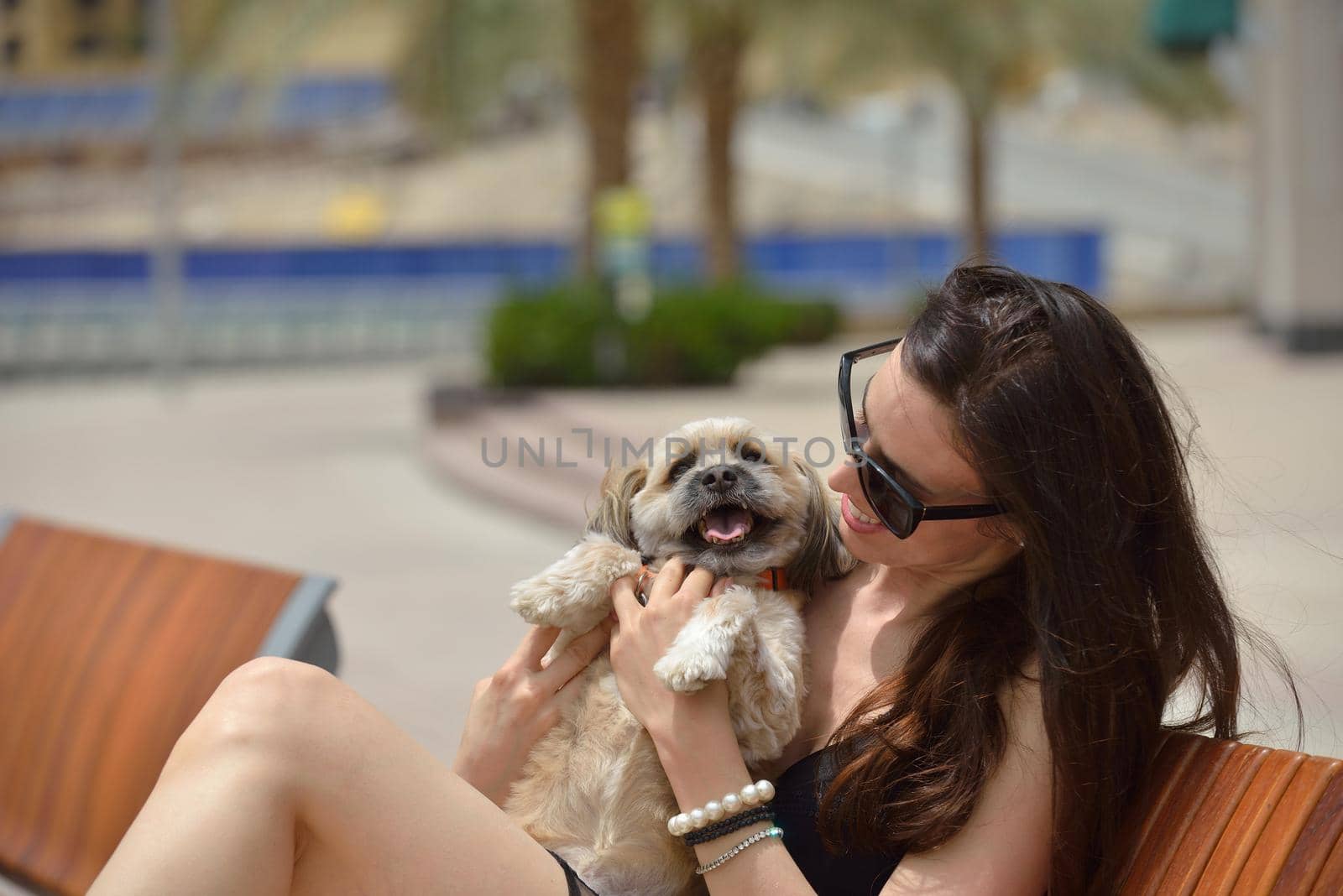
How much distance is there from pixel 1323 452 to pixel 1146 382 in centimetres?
797

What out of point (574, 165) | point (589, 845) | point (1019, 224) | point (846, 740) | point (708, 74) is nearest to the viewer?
point (846, 740)

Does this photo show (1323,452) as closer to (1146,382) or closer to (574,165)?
(1146,382)

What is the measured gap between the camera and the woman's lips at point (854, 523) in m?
2.20

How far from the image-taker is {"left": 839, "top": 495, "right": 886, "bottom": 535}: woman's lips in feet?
7.23

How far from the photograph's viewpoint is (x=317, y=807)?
6.73 feet

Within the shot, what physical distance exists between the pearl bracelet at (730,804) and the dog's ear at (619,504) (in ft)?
2.19

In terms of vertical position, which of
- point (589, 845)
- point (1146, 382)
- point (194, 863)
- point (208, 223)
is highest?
point (1146, 382)

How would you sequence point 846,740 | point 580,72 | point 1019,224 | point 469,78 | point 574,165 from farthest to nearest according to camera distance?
point 574,165 < point 1019,224 < point 469,78 < point 580,72 < point 846,740

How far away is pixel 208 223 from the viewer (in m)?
45.4

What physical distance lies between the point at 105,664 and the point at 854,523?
2.01 metres

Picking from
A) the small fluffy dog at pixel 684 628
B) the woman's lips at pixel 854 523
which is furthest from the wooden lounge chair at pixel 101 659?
the woman's lips at pixel 854 523

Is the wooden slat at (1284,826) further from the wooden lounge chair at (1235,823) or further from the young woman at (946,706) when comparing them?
the young woman at (946,706)

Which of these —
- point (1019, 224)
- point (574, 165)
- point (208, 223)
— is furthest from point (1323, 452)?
point (208, 223)

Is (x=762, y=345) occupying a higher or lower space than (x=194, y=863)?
lower
